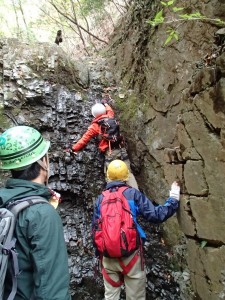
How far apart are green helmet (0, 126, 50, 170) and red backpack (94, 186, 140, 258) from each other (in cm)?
175

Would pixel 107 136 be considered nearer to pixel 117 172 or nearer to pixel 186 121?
pixel 117 172

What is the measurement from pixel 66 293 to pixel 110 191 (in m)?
2.12

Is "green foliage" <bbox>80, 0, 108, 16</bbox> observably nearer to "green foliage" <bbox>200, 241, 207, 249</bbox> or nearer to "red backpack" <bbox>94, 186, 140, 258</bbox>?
"red backpack" <bbox>94, 186, 140, 258</bbox>

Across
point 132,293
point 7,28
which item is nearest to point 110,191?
point 132,293

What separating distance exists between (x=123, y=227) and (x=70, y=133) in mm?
4026

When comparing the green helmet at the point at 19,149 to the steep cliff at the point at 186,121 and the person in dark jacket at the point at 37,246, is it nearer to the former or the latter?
the person in dark jacket at the point at 37,246

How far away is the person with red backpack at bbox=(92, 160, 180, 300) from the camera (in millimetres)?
3762

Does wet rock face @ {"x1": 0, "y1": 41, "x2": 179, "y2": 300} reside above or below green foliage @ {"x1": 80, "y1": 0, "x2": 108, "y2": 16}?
below

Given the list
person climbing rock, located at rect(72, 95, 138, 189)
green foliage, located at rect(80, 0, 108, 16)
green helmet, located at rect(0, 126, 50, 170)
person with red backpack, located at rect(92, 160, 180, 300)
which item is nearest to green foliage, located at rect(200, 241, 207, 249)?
person with red backpack, located at rect(92, 160, 180, 300)

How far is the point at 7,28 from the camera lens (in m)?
14.9

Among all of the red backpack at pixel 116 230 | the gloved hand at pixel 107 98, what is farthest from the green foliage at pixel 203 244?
the gloved hand at pixel 107 98

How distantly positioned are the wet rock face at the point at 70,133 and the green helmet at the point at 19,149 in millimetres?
3782

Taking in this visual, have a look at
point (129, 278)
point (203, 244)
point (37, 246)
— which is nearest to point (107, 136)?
point (129, 278)

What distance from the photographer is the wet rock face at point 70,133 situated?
5.51m
